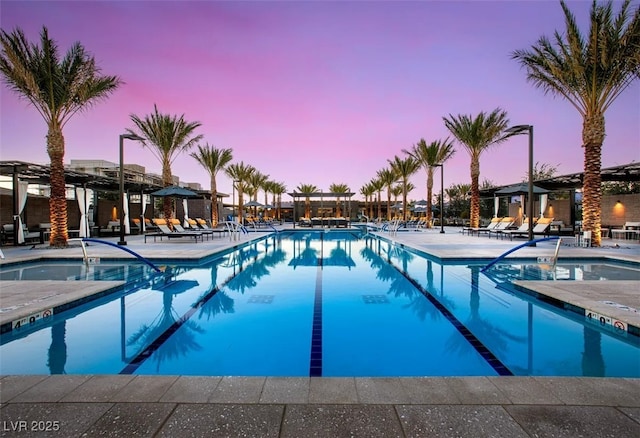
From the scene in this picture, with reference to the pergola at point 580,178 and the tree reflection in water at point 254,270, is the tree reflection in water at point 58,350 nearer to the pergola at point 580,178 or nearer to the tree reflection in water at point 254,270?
the tree reflection in water at point 254,270

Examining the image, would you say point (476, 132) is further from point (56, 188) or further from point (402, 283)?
point (56, 188)

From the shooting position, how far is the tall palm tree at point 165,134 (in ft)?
61.8

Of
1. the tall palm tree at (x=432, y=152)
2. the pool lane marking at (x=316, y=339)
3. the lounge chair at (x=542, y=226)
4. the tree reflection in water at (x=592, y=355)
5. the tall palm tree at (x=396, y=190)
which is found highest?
the tall palm tree at (x=432, y=152)

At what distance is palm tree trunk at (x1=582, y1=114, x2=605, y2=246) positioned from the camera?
11.6m

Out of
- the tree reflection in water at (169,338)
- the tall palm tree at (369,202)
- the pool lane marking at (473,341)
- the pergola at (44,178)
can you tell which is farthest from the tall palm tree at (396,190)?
the tree reflection in water at (169,338)

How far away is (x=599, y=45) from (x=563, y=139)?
20.8 meters

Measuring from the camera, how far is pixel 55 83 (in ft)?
37.8

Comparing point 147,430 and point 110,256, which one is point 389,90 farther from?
point 147,430

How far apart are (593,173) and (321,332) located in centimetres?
1267

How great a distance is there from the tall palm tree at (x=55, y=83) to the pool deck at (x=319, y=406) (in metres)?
12.2

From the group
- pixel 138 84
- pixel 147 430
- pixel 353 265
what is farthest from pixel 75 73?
pixel 147 430

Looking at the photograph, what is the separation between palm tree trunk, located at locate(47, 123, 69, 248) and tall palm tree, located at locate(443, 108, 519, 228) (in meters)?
19.8

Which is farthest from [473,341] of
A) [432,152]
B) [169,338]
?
[432,152]

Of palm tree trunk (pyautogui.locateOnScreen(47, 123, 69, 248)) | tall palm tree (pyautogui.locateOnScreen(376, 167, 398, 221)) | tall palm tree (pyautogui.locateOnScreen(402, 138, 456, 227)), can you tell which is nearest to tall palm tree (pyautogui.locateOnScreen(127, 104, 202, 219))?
palm tree trunk (pyautogui.locateOnScreen(47, 123, 69, 248))
